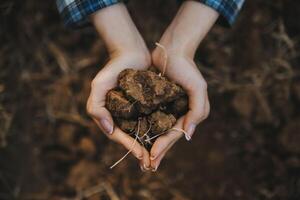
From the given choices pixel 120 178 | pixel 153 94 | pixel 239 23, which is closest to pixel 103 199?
pixel 120 178

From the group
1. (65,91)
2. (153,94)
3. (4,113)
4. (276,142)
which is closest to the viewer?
(153,94)

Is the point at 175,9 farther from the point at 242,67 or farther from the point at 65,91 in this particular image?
the point at 65,91

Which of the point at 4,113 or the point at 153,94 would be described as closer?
the point at 153,94

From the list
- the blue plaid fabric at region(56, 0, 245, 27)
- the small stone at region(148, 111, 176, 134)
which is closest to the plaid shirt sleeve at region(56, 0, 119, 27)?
the blue plaid fabric at region(56, 0, 245, 27)

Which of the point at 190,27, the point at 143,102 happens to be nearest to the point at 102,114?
the point at 143,102

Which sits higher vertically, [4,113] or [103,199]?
[4,113]

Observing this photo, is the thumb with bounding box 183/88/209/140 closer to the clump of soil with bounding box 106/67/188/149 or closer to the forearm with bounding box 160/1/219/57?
the clump of soil with bounding box 106/67/188/149
